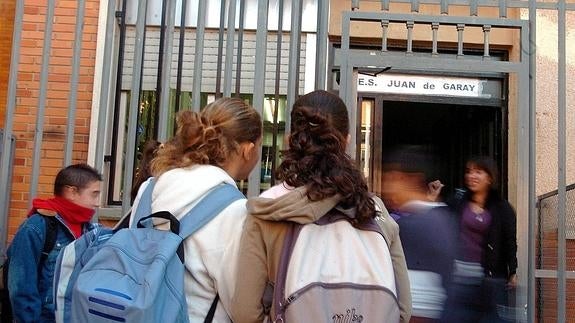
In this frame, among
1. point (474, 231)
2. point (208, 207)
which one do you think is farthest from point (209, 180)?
point (474, 231)

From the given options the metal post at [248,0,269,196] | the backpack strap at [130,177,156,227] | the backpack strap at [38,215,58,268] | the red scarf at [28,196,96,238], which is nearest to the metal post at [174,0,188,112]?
the metal post at [248,0,269,196]

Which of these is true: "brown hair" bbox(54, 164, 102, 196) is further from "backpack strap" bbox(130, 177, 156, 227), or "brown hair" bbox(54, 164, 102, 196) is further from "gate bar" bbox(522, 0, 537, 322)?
"gate bar" bbox(522, 0, 537, 322)

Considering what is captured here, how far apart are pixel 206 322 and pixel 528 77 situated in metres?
3.03

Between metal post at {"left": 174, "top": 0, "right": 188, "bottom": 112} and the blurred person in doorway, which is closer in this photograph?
the blurred person in doorway

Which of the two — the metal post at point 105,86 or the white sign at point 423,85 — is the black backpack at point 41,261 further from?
the white sign at point 423,85

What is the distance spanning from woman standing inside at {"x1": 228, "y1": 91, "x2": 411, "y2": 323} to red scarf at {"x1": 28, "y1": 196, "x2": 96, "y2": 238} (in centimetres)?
186

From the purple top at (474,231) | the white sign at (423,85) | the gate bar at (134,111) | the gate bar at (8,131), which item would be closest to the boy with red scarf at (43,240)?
the gate bar at (134,111)

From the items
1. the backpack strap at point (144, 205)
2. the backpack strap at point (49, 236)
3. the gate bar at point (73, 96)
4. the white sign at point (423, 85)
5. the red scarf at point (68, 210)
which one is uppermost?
the white sign at point (423, 85)

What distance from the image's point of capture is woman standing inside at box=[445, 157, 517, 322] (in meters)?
3.54

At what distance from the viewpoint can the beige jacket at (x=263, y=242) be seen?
6.18 ft

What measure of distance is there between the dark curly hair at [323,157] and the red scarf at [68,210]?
184 centimetres

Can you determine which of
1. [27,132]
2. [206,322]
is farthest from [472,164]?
[27,132]

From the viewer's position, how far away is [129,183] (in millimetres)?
4152

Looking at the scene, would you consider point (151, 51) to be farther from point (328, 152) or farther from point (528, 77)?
point (328, 152)
